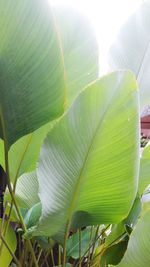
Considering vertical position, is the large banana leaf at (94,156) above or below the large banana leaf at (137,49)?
below

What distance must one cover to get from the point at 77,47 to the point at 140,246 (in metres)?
0.28

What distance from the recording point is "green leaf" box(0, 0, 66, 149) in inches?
12.4

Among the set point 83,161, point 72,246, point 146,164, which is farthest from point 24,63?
point 72,246

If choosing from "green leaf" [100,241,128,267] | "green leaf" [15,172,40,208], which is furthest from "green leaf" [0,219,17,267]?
"green leaf" [100,241,128,267]

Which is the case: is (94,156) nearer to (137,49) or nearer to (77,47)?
(77,47)

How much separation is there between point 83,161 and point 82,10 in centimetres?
21

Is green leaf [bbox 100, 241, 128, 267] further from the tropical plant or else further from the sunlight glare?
the sunlight glare

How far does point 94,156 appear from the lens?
36cm

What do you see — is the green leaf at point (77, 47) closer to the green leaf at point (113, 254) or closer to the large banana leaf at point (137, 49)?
the large banana leaf at point (137, 49)

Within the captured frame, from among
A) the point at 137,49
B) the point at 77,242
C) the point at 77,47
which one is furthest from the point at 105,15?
the point at 77,242

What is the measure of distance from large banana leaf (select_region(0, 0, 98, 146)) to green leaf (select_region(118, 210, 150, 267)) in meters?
0.16

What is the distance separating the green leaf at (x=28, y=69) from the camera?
1.03ft

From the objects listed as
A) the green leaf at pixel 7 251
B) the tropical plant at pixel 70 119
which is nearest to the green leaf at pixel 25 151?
the tropical plant at pixel 70 119

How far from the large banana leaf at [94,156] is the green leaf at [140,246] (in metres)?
0.03
